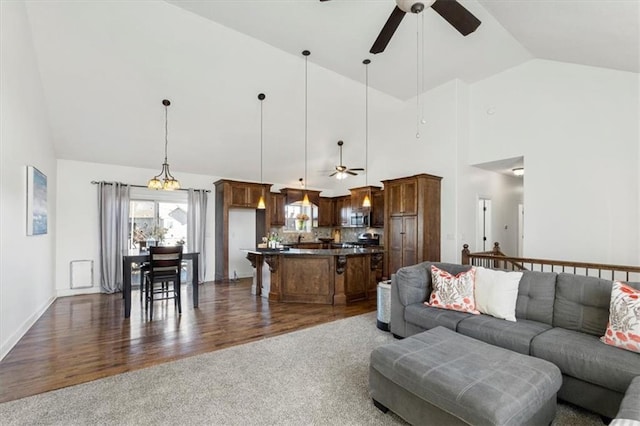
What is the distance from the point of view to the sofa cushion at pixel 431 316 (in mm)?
2986

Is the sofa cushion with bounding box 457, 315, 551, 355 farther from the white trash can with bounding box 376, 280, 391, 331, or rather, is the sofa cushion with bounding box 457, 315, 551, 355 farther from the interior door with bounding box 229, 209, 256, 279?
the interior door with bounding box 229, 209, 256, 279

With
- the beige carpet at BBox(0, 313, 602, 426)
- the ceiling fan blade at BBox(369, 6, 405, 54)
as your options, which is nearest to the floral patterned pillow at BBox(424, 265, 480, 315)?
the beige carpet at BBox(0, 313, 602, 426)

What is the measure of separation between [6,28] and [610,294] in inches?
242

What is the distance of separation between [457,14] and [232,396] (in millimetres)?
3789

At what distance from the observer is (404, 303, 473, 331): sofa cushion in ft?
9.80

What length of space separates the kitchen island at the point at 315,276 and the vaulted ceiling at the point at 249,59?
292 centimetres

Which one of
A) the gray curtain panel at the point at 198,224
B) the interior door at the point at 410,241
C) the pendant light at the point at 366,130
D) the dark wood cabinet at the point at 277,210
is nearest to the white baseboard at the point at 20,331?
the gray curtain panel at the point at 198,224

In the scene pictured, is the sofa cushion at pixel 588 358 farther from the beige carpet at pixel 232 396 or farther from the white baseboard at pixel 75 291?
the white baseboard at pixel 75 291

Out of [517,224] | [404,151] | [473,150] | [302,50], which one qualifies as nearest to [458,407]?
[302,50]

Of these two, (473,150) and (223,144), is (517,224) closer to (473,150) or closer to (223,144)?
(473,150)

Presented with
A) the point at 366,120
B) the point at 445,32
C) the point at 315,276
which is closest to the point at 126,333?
the point at 315,276

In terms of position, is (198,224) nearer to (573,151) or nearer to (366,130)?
(366,130)

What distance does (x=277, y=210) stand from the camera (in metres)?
8.53

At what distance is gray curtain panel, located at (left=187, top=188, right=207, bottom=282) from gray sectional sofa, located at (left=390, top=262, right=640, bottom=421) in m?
5.06
